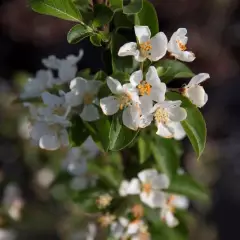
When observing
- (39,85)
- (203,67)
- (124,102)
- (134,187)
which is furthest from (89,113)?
(203,67)

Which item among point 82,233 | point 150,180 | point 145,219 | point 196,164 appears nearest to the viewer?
point 150,180

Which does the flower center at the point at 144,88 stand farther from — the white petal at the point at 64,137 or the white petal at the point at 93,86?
the white petal at the point at 64,137

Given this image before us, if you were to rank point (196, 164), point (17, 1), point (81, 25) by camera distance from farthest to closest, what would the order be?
1. point (17, 1)
2. point (196, 164)
3. point (81, 25)

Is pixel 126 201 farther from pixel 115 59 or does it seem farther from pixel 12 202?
pixel 12 202

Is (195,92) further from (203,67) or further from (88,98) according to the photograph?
(203,67)

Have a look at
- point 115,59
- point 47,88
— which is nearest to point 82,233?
point 47,88

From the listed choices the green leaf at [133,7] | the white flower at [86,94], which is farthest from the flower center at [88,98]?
the green leaf at [133,7]

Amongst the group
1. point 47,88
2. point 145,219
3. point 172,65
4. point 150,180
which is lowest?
point 145,219

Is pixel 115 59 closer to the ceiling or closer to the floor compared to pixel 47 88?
closer to the ceiling
